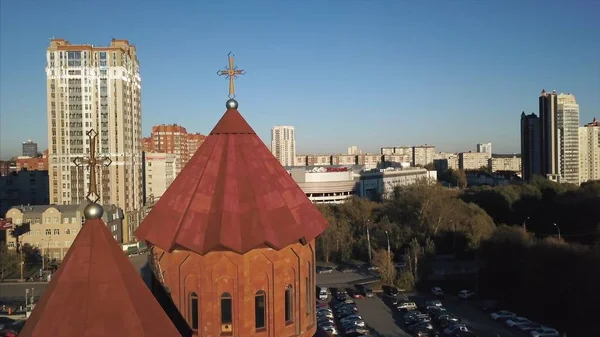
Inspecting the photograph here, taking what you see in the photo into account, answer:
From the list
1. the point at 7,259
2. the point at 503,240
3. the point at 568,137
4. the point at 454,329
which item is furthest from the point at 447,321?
the point at 568,137

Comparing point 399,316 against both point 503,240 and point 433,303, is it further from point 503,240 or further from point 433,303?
point 503,240

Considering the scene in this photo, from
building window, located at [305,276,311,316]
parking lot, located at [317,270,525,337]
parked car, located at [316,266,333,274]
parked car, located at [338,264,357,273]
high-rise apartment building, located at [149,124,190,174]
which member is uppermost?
high-rise apartment building, located at [149,124,190,174]

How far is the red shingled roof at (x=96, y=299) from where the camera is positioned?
577 cm

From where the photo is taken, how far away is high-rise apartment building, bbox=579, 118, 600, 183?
260 ft

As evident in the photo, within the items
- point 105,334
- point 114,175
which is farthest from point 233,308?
point 114,175

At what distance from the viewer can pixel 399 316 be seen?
99.1ft

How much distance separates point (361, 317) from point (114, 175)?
34.2m

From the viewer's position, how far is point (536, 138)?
7881 cm

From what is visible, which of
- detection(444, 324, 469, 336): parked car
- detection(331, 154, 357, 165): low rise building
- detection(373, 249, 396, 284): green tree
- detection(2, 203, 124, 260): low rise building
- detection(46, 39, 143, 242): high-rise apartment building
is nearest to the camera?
detection(444, 324, 469, 336): parked car

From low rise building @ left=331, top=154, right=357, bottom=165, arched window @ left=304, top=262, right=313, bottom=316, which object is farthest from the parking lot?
low rise building @ left=331, top=154, right=357, bottom=165

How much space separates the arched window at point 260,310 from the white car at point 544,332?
908 inches

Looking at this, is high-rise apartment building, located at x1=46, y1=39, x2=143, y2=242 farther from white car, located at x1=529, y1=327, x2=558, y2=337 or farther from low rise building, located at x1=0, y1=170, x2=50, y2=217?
white car, located at x1=529, y1=327, x2=558, y2=337

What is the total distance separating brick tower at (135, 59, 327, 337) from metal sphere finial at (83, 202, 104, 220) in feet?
4.93

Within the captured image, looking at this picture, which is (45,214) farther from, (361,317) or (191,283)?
(191,283)
